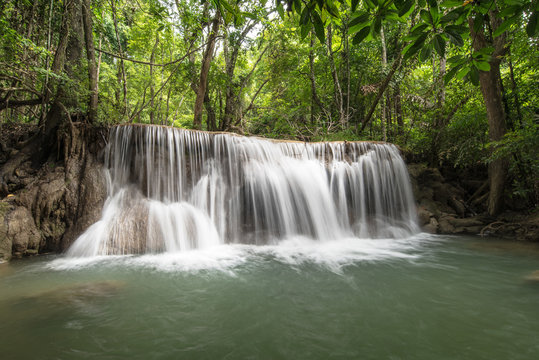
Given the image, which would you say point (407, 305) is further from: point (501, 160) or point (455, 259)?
point (501, 160)

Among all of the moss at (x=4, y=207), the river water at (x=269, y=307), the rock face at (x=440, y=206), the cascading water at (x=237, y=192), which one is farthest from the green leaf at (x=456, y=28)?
the rock face at (x=440, y=206)

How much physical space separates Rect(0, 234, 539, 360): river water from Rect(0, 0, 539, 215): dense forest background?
2.14m

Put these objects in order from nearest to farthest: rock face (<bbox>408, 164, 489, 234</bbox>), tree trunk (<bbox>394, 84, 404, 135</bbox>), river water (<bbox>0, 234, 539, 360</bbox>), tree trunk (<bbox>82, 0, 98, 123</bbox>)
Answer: river water (<bbox>0, 234, 539, 360</bbox>) → tree trunk (<bbox>82, 0, 98, 123</bbox>) → rock face (<bbox>408, 164, 489, 234</bbox>) → tree trunk (<bbox>394, 84, 404, 135</bbox>)

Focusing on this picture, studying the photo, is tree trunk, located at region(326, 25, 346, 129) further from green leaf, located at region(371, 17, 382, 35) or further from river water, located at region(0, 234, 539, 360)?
green leaf, located at region(371, 17, 382, 35)

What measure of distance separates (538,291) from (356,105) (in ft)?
33.9

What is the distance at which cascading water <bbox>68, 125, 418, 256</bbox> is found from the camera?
A: 5.24 metres

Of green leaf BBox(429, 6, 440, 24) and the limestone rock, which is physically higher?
green leaf BBox(429, 6, 440, 24)

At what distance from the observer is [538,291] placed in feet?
10.5

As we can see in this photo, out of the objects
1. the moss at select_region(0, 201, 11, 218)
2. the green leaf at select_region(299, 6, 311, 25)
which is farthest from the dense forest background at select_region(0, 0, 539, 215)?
the moss at select_region(0, 201, 11, 218)

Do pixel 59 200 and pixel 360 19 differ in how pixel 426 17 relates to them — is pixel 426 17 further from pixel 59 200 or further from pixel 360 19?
pixel 59 200

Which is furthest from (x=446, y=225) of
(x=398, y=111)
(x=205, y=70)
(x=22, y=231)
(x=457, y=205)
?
(x=22, y=231)

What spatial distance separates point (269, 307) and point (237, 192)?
3859 millimetres

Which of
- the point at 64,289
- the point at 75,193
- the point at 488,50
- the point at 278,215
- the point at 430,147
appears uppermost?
the point at 430,147

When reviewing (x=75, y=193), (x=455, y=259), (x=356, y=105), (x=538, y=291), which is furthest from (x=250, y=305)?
(x=356, y=105)
